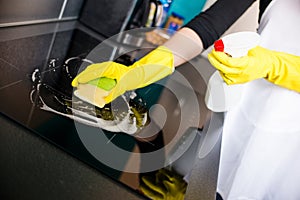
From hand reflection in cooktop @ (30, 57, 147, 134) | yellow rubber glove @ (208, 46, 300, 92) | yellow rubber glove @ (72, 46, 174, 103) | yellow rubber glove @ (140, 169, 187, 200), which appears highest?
yellow rubber glove @ (208, 46, 300, 92)

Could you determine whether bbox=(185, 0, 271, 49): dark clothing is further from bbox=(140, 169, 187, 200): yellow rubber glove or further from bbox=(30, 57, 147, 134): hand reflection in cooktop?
bbox=(140, 169, 187, 200): yellow rubber glove

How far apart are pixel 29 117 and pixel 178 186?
35 cm

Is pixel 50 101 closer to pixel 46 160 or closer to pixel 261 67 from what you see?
pixel 46 160

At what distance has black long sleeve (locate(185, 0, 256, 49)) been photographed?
880 mm

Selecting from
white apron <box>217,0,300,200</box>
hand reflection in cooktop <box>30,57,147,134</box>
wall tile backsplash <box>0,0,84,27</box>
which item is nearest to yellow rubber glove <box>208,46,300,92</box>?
white apron <box>217,0,300,200</box>

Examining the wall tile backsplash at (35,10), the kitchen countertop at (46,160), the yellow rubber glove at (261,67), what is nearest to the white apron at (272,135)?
the yellow rubber glove at (261,67)

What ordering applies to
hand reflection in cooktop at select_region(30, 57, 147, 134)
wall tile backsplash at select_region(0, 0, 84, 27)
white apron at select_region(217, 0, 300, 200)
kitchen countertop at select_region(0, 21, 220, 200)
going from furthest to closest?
wall tile backsplash at select_region(0, 0, 84, 27)
white apron at select_region(217, 0, 300, 200)
hand reflection in cooktop at select_region(30, 57, 147, 134)
kitchen countertop at select_region(0, 21, 220, 200)

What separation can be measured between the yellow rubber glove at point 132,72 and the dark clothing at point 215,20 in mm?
124

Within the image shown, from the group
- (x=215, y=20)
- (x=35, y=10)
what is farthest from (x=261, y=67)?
(x=35, y=10)

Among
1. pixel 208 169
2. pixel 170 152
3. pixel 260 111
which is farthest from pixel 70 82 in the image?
pixel 260 111

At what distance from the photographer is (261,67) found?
2.56 ft

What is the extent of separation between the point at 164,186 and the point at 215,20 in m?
0.50

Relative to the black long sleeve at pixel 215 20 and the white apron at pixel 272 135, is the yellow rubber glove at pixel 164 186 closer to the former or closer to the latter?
the white apron at pixel 272 135

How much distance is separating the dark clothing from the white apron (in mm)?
102
